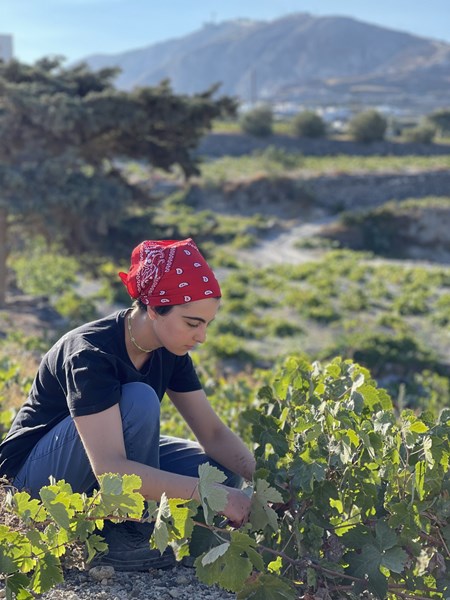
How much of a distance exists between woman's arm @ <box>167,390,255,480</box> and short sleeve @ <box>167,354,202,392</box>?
3 centimetres

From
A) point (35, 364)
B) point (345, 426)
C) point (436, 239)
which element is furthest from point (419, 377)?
point (436, 239)

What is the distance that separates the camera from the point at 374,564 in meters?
2.41

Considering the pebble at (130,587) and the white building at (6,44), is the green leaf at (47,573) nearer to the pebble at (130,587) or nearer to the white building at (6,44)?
the pebble at (130,587)

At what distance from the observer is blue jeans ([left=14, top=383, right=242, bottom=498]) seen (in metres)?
2.55

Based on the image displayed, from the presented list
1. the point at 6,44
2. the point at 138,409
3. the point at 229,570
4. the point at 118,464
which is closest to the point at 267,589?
the point at 229,570

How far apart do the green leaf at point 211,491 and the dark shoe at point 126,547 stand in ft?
1.55

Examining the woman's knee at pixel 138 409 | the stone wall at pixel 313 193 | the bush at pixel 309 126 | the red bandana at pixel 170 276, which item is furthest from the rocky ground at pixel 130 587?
the bush at pixel 309 126

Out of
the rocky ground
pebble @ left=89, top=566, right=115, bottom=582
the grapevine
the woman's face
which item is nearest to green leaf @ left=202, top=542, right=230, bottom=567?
the grapevine

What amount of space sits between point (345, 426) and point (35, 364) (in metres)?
3.91

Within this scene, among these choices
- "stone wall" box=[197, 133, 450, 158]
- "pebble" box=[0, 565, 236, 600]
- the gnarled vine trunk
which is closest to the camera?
"pebble" box=[0, 565, 236, 600]

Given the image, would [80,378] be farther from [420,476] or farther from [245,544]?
[420,476]

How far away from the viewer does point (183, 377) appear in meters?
3.00

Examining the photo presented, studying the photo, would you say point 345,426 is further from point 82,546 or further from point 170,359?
point 82,546

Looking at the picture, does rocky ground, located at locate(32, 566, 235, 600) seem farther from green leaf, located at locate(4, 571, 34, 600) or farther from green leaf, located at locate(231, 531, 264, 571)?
green leaf, located at locate(231, 531, 264, 571)
